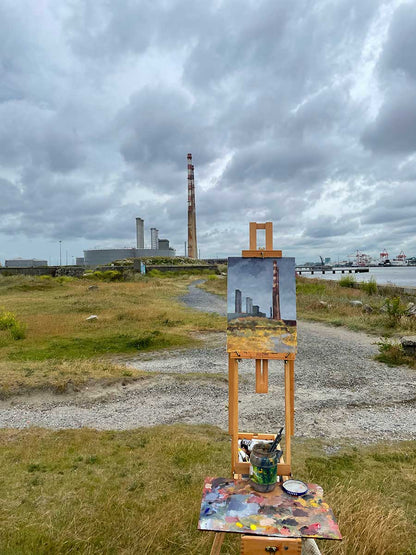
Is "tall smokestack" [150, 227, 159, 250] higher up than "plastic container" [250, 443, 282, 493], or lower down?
higher up

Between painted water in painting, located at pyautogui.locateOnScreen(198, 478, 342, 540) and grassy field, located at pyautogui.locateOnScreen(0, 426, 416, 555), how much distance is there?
0.78 metres

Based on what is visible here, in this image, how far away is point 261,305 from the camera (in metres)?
4.32

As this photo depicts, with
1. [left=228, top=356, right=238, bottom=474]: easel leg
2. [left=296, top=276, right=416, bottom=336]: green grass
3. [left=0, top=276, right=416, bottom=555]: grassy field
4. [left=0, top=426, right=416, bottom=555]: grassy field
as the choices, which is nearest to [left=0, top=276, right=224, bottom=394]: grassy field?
[left=0, top=276, right=416, bottom=555]: grassy field

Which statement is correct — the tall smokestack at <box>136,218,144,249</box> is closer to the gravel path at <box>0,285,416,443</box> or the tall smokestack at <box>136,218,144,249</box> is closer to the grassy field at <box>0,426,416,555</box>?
the gravel path at <box>0,285,416,443</box>

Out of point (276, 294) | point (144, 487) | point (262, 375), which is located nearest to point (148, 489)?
point (144, 487)

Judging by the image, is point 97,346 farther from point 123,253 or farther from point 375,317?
point 123,253

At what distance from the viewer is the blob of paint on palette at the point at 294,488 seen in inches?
120

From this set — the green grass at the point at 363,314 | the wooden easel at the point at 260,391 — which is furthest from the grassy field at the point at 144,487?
the green grass at the point at 363,314

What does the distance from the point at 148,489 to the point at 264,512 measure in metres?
2.20

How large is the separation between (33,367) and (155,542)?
7927 millimetres

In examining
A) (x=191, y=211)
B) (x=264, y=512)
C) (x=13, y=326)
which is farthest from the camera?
(x=191, y=211)

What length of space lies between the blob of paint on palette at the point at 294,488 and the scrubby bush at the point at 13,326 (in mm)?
13172

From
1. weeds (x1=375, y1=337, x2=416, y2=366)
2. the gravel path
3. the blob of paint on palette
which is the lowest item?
the gravel path

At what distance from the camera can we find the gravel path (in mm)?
6891
